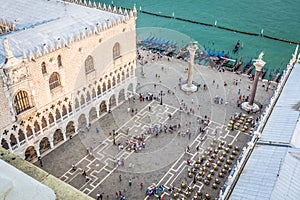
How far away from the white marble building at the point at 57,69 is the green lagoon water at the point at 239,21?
120 ft

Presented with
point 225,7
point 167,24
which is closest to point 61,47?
point 167,24

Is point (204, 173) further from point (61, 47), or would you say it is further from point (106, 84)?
point (61, 47)

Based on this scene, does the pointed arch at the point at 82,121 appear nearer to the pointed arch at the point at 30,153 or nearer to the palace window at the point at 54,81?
the pointed arch at the point at 30,153

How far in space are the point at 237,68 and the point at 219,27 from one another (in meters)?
27.1

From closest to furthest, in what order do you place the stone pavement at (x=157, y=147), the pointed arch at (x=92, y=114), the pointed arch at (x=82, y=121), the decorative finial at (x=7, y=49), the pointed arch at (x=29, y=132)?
the decorative finial at (x=7, y=49) < the stone pavement at (x=157, y=147) < the pointed arch at (x=29, y=132) < the pointed arch at (x=82, y=121) < the pointed arch at (x=92, y=114)

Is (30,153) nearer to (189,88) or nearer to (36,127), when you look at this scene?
(36,127)

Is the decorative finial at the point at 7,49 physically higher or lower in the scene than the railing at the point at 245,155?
higher

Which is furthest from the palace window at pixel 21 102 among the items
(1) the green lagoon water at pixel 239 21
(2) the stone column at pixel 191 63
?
(1) the green lagoon water at pixel 239 21

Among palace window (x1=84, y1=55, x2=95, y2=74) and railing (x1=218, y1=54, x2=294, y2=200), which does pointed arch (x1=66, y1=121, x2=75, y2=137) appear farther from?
railing (x1=218, y1=54, x2=294, y2=200)

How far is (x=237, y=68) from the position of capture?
72688 mm

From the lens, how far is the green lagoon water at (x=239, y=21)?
83.9 m

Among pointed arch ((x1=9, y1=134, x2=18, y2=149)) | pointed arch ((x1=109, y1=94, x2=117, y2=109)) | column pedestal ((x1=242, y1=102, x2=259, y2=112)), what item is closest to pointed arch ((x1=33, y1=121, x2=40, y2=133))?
pointed arch ((x1=9, y1=134, x2=18, y2=149))

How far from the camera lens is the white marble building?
40.8 m

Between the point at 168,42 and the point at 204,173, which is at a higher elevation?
the point at 168,42
